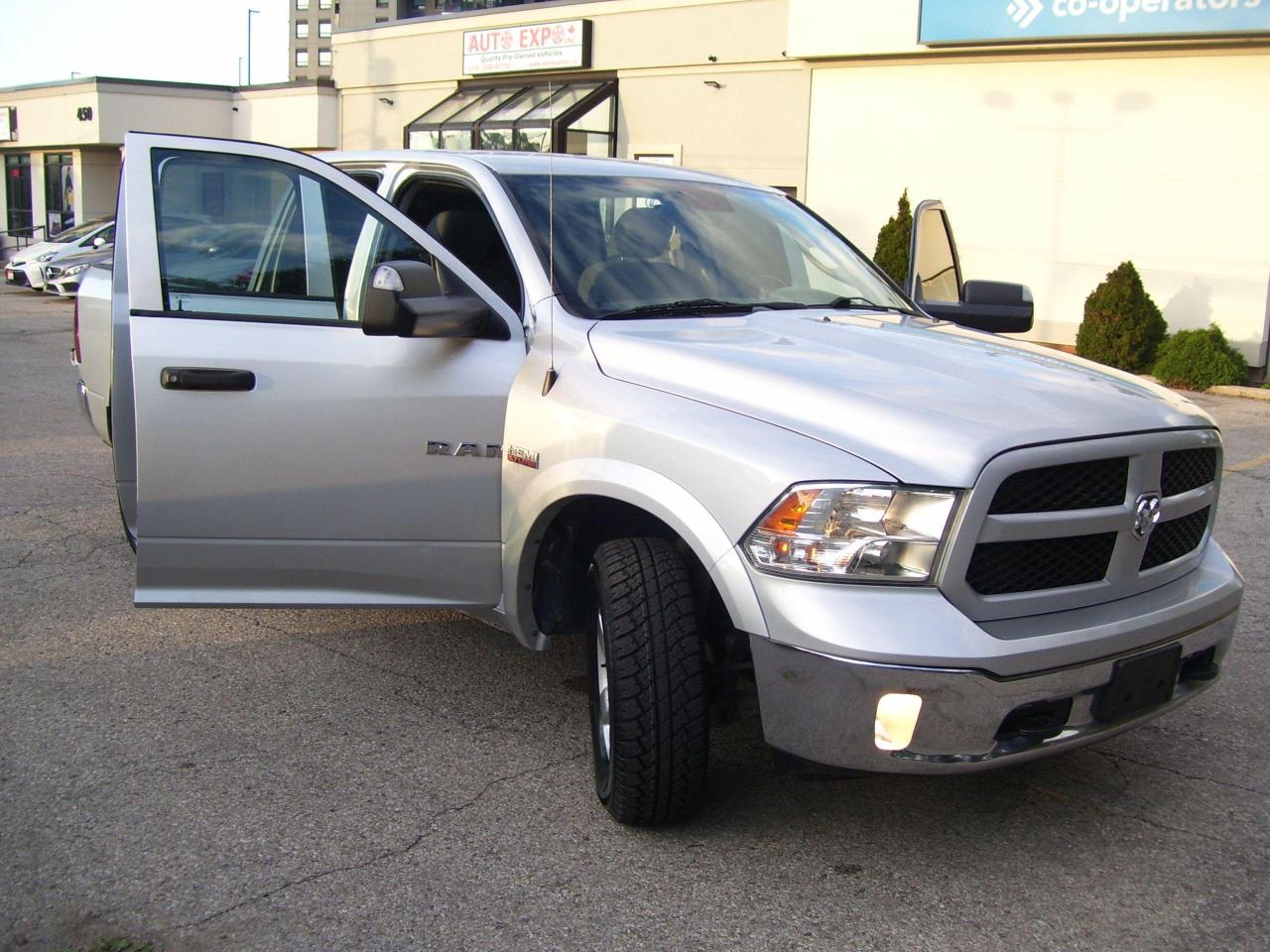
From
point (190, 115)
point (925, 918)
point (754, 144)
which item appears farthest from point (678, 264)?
point (190, 115)

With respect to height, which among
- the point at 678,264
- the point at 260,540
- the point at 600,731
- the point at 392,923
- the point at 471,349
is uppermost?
the point at 678,264

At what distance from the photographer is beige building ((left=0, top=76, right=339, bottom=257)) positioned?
33781 mm

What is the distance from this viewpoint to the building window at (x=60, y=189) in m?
41.7

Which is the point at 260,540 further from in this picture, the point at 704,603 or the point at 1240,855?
the point at 1240,855

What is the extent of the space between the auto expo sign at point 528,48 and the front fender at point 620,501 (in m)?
21.7

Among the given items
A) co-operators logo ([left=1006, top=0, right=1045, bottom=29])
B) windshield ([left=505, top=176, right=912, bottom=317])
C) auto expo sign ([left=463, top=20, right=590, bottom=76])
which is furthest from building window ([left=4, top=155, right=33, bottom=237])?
windshield ([left=505, top=176, right=912, bottom=317])

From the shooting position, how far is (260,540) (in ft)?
13.2

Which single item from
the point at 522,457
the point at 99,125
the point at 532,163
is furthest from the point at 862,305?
the point at 99,125

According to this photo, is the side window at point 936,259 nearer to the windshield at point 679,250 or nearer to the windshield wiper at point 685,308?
the windshield at point 679,250

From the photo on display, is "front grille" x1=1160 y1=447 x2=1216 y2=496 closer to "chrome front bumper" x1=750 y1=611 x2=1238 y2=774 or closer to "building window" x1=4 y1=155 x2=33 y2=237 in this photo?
"chrome front bumper" x1=750 y1=611 x2=1238 y2=774

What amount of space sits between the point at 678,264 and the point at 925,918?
2.20m

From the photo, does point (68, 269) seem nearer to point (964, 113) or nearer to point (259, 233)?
point (964, 113)

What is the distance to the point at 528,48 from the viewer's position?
989 inches

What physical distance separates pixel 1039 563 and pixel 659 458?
0.97 metres
